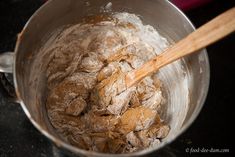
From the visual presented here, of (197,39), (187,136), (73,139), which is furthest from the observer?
(187,136)

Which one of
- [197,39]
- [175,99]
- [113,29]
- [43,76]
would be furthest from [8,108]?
[197,39]

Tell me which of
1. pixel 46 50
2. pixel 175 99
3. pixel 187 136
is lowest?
pixel 187 136

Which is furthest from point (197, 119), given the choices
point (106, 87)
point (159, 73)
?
point (106, 87)

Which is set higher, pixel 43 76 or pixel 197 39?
pixel 197 39

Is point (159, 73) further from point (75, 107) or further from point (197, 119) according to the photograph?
point (75, 107)

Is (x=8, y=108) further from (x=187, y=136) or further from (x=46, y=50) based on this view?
(x=187, y=136)

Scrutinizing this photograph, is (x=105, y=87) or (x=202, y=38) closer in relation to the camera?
(x=202, y=38)

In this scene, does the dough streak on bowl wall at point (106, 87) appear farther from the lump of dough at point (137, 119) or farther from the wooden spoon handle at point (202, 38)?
the wooden spoon handle at point (202, 38)
